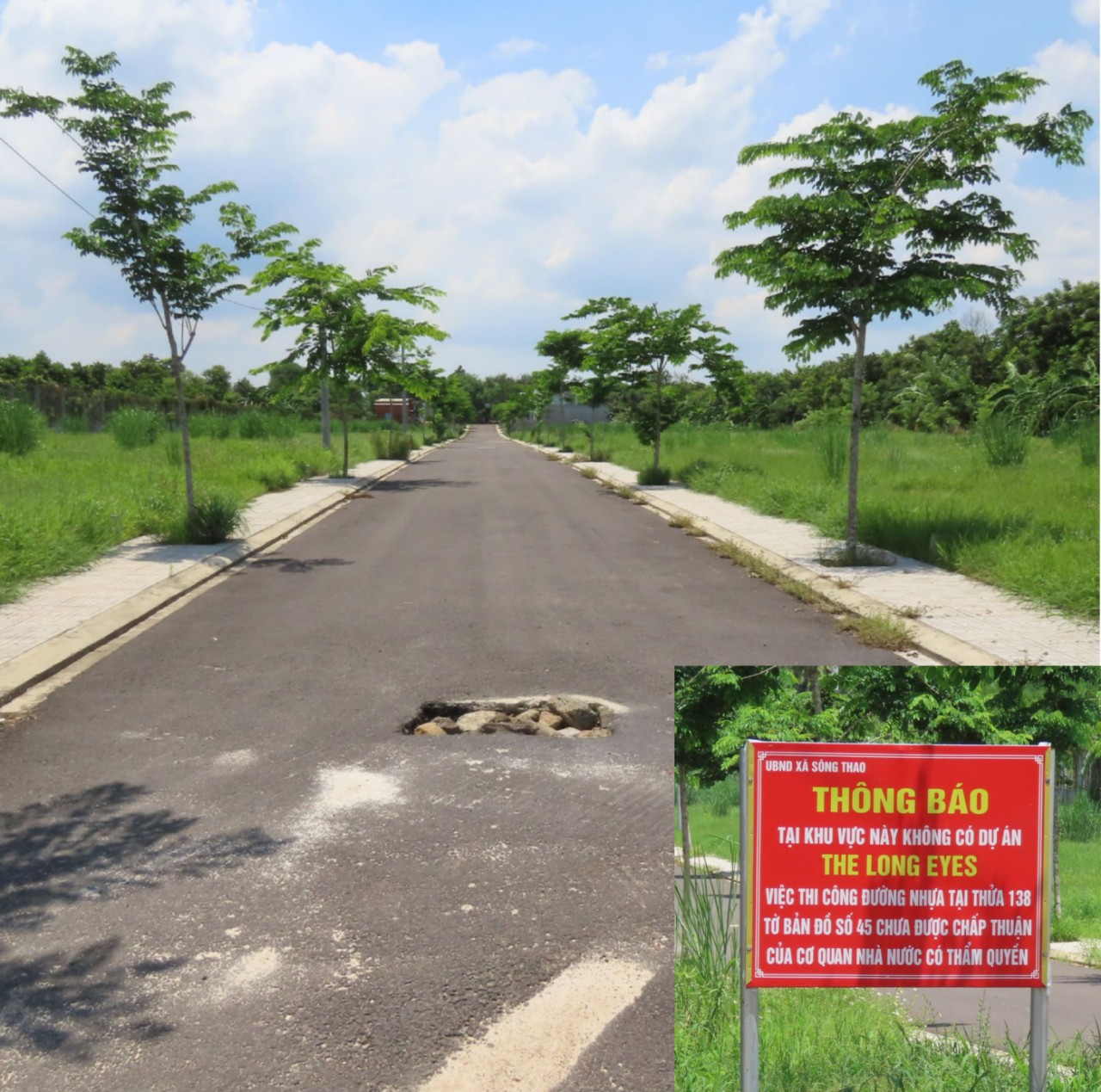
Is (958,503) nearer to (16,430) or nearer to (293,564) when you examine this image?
(293,564)

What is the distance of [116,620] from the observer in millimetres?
9625

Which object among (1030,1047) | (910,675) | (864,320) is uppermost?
(864,320)

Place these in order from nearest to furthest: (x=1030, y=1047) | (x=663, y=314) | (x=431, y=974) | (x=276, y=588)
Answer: (x=1030, y=1047), (x=431, y=974), (x=276, y=588), (x=663, y=314)

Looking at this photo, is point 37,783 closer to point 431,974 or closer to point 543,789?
point 543,789

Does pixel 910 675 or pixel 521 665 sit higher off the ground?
pixel 910 675

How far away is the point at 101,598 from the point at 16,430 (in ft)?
59.0

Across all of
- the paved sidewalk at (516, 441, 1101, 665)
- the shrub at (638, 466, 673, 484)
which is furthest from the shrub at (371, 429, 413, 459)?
the paved sidewalk at (516, 441, 1101, 665)

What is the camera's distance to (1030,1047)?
2.85 meters

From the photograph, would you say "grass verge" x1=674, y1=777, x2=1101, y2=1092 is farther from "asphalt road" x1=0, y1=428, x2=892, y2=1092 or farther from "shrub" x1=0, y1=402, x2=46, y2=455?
"shrub" x1=0, y1=402, x2=46, y2=455

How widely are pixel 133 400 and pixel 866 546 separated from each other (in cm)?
4254

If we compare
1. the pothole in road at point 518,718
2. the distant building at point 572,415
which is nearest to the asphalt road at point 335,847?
the pothole in road at point 518,718

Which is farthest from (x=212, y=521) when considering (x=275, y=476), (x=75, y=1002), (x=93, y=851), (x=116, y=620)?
(x=75, y=1002)

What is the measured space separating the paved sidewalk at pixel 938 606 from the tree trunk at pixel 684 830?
4.86 m

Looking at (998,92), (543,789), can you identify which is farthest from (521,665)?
(998,92)
